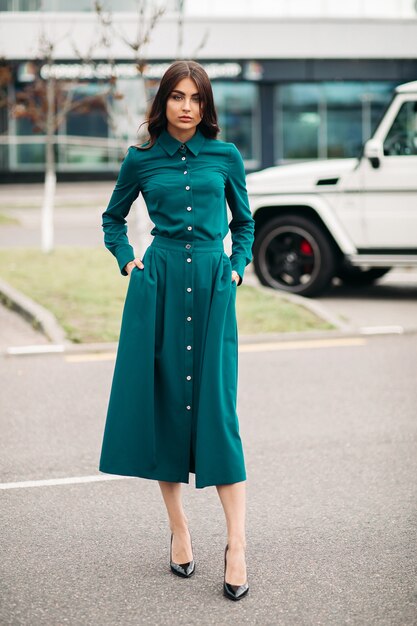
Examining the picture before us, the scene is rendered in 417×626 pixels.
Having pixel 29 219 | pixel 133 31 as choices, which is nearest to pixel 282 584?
pixel 29 219

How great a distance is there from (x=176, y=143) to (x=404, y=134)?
7516 millimetres

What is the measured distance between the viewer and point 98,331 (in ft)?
31.7

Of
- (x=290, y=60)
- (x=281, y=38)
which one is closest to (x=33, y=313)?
(x=290, y=60)

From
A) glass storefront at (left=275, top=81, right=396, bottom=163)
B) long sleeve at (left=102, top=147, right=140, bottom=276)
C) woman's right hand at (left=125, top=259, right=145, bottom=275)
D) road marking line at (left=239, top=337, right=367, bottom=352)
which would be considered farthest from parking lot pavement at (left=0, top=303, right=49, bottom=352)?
glass storefront at (left=275, top=81, right=396, bottom=163)

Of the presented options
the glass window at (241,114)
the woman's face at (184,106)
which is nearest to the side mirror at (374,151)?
the woman's face at (184,106)

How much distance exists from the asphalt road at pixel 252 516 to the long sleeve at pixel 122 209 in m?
1.21

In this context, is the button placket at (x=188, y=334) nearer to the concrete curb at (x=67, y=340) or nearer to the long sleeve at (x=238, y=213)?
the long sleeve at (x=238, y=213)

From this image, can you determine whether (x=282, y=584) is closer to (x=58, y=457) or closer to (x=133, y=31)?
(x=58, y=457)

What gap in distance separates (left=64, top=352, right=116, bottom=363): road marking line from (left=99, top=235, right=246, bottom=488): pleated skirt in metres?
4.63

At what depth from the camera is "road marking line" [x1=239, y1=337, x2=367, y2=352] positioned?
30.5ft

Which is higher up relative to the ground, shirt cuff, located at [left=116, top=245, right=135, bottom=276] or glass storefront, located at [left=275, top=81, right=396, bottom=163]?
glass storefront, located at [left=275, top=81, right=396, bottom=163]

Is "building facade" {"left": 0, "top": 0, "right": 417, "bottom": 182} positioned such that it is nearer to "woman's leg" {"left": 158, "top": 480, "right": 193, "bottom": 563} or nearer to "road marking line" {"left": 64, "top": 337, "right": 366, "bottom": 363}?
"road marking line" {"left": 64, "top": 337, "right": 366, "bottom": 363}

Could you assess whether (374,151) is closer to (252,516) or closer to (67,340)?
(67,340)

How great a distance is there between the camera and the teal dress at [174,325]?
13.6ft
